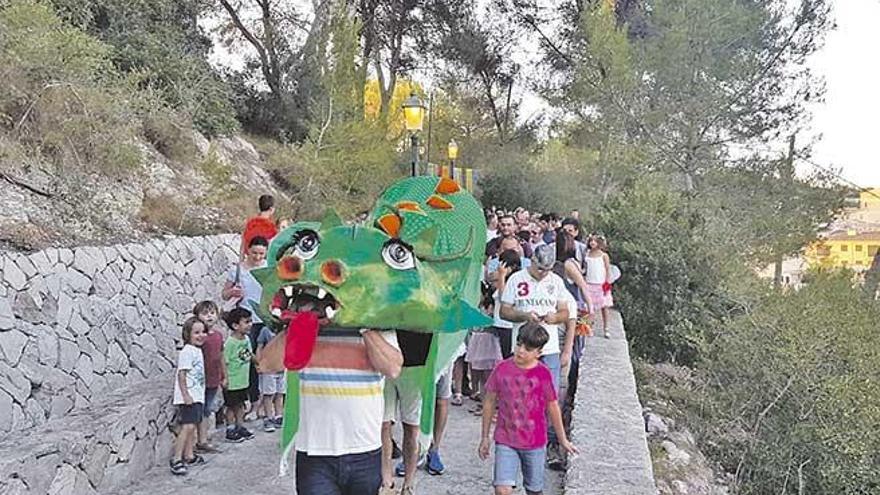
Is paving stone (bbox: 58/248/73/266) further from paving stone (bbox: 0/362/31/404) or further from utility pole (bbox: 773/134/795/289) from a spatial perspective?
utility pole (bbox: 773/134/795/289)

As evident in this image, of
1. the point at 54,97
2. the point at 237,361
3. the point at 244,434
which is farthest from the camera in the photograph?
the point at 54,97

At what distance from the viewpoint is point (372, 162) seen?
15.6m

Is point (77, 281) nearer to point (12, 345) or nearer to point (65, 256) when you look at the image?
point (65, 256)

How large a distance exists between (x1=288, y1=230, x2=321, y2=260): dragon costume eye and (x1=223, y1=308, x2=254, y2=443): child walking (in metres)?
3.29

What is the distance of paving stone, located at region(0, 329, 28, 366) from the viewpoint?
595 cm

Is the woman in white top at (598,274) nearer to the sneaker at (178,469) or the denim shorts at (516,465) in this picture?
the denim shorts at (516,465)

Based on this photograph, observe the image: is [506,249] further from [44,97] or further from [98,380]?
[44,97]

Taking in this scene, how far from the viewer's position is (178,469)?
6016 mm

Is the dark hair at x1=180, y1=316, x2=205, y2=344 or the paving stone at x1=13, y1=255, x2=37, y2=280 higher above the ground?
the paving stone at x1=13, y1=255, x2=37, y2=280

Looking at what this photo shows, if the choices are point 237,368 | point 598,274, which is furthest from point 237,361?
point 598,274

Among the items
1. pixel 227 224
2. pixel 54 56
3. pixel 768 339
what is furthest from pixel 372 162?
pixel 768 339

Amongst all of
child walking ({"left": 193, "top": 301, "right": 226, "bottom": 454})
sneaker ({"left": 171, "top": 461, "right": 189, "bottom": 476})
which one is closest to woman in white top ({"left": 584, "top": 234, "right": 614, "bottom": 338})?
child walking ({"left": 193, "top": 301, "right": 226, "bottom": 454})

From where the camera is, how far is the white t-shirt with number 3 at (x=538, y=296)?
562 centimetres

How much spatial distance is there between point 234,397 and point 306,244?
3.70m
